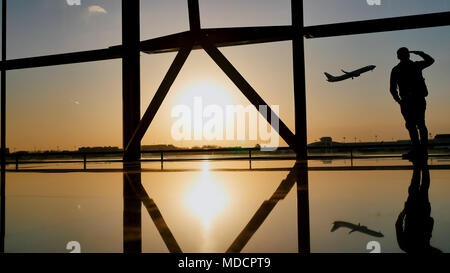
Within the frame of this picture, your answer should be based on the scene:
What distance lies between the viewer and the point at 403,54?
4.75 m

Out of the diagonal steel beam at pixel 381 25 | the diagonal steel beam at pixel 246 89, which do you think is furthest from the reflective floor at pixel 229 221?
the diagonal steel beam at pixel 381 25

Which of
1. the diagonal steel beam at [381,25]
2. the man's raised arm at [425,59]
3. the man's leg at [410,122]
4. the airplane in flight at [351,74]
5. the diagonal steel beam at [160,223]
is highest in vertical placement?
the airplane in flight at [351,74]

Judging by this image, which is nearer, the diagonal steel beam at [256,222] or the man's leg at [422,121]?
the diagonal steel beam at [256,222]

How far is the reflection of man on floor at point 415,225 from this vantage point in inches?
44.8

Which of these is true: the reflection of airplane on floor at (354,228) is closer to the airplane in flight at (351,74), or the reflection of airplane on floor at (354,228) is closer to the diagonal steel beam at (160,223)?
the diagonal steel beam at (160,223)

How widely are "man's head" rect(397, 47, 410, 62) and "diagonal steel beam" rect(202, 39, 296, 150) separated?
7.06ft

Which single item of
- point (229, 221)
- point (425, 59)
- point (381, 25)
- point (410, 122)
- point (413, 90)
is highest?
point (381, 25)

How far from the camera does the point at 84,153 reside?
7.73 metres

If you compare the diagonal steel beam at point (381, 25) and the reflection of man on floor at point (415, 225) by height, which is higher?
the diagonal steel beam at point (381, 25)

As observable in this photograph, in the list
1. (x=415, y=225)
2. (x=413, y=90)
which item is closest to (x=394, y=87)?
(x=413, y=90)

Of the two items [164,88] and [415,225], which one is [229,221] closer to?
[415,225]

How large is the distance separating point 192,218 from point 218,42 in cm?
544

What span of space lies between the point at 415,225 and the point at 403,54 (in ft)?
12.9

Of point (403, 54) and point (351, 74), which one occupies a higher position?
point (351, 74)
